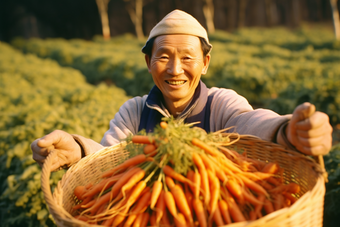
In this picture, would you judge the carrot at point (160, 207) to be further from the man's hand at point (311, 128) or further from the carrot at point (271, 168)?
the man's hand at point (311, 128)

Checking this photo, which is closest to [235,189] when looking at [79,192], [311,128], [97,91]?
[311,128]

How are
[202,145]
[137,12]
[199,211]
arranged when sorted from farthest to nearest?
[137,12], [202,145], [199,211]

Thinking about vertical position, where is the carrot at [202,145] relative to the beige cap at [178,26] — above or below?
below

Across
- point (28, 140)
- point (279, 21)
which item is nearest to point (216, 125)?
point (28, 140)

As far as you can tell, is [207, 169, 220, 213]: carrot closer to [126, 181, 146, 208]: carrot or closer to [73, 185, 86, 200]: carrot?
[126, 181, 146, 208]: carrot

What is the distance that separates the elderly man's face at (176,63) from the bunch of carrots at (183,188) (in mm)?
529

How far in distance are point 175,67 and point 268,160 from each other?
0.88 meters

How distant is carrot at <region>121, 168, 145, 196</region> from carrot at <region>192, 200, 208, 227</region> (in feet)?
1.03

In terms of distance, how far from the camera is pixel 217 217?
1.39 meters

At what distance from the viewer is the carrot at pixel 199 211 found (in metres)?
1.39

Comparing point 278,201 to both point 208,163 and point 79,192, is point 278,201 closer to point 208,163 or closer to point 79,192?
point 208,163

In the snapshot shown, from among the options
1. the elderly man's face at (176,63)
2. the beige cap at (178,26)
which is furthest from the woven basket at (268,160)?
the beige cap at (178,26)

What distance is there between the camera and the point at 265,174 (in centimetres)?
162

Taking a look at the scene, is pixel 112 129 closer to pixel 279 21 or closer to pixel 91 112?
pixel 91 112
